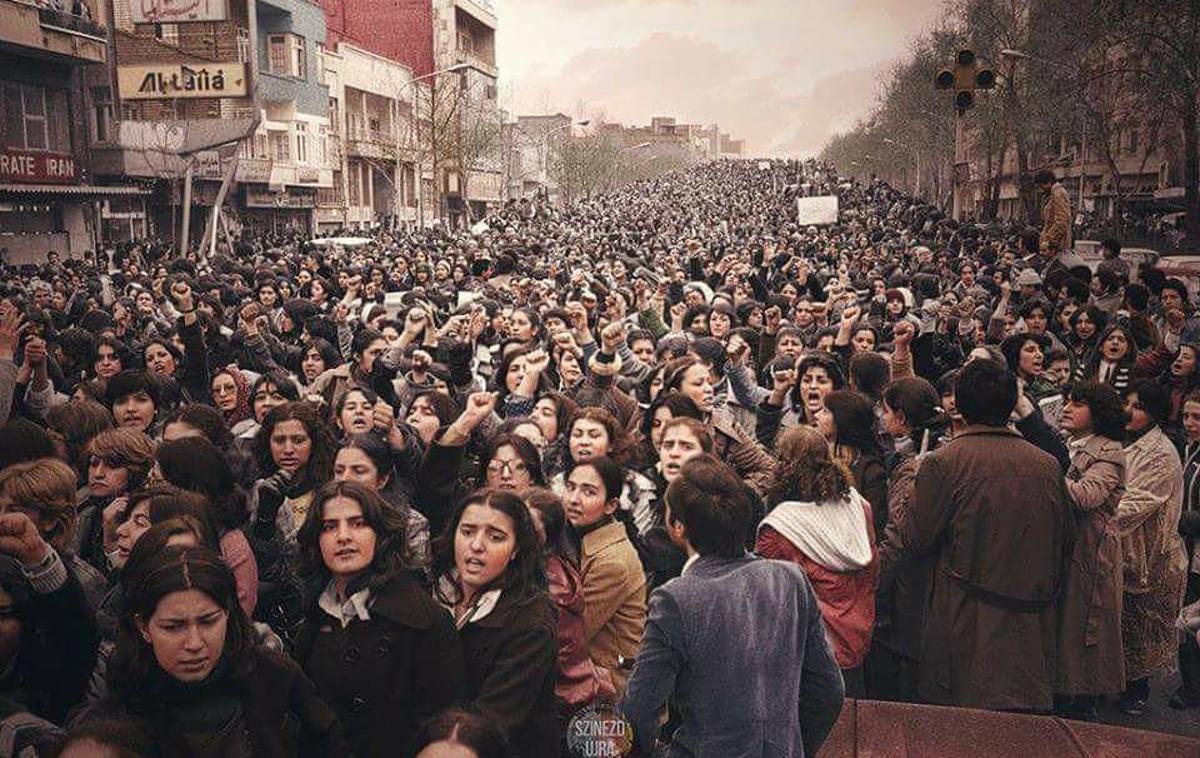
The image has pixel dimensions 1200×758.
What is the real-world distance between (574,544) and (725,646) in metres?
1.12

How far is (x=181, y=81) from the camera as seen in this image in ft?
84.1

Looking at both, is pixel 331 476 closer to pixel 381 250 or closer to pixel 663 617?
pixel 663 617

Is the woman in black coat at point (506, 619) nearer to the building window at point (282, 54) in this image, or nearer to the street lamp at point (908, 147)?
the building window at point (282, 54)

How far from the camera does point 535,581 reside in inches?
124

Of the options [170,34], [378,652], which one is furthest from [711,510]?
[170,34]

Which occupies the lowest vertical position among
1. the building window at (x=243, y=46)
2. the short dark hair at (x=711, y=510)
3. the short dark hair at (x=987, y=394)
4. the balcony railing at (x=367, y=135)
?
the short dark hair at (x=711, y=510)

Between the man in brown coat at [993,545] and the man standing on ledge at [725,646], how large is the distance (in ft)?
4.32

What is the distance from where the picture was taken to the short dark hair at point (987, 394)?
12.7 ft

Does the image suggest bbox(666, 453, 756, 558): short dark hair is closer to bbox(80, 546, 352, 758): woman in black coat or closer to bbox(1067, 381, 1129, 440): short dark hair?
bbox(80, 546, 352, 758): woman in black coat

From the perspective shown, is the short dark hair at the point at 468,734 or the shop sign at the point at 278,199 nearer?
the short dark hair at the point at 468,734

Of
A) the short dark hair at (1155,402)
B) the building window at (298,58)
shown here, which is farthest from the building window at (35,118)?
the short dark hair at (1155,402)

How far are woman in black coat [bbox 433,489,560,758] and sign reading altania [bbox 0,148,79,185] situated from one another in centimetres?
2595

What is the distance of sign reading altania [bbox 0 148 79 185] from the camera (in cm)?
2523

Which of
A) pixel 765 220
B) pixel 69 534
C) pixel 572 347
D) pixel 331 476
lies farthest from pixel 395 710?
pixel 765 220
